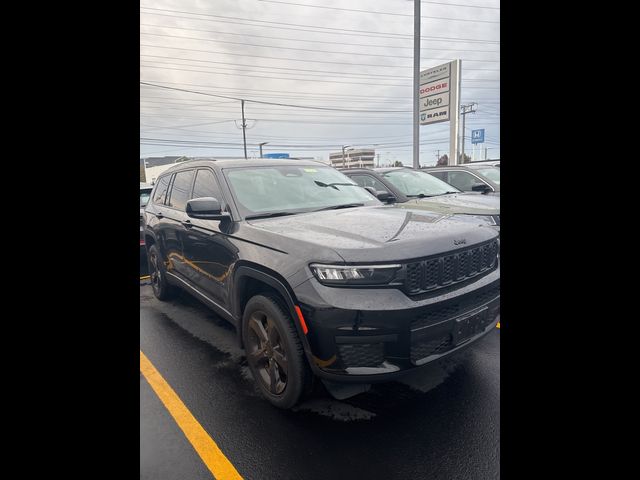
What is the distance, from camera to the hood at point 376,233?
234cm

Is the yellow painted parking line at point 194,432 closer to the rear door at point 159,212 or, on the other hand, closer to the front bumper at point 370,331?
the front bumper at point 370,331

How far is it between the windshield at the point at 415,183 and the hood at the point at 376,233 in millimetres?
3692

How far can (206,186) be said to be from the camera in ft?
12.6

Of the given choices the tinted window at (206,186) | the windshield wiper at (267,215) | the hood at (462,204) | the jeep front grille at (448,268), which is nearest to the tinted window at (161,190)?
the tinted window at (206,186)

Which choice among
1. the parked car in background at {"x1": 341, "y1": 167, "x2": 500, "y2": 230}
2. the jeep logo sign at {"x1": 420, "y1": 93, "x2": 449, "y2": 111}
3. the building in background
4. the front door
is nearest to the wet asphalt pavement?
the front door

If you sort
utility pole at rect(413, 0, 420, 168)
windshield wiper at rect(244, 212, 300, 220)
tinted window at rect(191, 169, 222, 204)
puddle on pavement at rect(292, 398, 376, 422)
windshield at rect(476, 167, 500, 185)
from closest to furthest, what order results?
1. puddle on pavement at rect(292, 398, 376, 422)
2. windshield wiper at rect(244, 212, 300, 220)
3. tinted window at rect(191, 169, 222, 204)
4. windshield at rect(476, 167, 500, 185)
5. utility pole at rect(413, 0, 420, 168)

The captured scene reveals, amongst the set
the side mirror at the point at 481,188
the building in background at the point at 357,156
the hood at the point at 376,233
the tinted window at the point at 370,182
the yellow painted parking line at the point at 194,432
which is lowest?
the yellow painted parking line at the point at 194,432

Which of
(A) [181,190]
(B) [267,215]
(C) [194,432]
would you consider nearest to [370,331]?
(C) [194,432]

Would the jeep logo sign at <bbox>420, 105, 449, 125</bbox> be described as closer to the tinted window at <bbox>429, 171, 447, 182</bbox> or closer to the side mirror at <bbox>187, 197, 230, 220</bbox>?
the tinted window at <bbox>429, 171, 447, 182</bbox>

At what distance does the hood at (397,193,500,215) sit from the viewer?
5.28m

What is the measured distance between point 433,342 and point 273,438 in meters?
1.17
